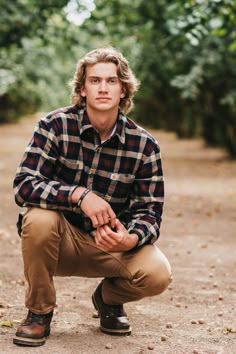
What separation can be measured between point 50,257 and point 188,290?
205 cm

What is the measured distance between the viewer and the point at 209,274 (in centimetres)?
623

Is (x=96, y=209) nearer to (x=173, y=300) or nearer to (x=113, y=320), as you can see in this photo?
(x=113, y=320)

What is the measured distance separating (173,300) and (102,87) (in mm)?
2023

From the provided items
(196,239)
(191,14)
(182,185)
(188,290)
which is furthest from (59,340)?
(182,185)

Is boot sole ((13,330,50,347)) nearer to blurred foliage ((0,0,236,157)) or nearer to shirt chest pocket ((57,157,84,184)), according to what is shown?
shirt chest pocket ((57,157,84,184))

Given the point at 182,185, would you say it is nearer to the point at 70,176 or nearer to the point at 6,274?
the point at 6,274

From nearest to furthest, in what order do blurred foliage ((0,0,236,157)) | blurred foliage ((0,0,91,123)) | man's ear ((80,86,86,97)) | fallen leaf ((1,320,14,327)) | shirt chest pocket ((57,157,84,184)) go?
shirt chest pocket ((57,157,84,184)) < man's ear ((80,86,86,97)) < fallen leaf ((1,320,14,327)) < blurred foliage ((0,0,236,157)) < blurred foliage ((0,0,91,123))

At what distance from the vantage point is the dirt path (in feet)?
13.4

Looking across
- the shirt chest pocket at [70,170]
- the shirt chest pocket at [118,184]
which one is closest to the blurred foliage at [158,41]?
the shirt chest pocket at [118,184]

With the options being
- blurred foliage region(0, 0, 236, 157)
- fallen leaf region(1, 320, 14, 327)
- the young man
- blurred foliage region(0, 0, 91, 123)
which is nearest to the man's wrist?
the young man

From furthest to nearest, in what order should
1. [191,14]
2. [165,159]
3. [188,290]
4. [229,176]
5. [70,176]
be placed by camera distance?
[165,159] → [229,176] → [191,14] → [188,290] → [70,176]

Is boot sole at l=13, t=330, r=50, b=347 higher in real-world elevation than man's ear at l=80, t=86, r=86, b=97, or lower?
lower

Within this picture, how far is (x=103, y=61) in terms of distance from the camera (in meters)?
4.07

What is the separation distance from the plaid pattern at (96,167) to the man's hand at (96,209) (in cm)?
10
